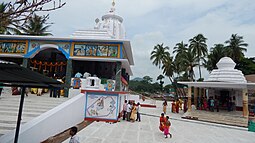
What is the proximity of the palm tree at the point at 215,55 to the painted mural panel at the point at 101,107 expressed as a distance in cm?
2813

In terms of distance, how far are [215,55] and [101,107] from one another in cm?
3145

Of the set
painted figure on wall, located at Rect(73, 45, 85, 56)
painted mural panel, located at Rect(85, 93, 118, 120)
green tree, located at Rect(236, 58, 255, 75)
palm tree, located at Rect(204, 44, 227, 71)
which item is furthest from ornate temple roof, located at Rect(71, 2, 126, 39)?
green tree, located at Rect(236, 58, 255, 75)

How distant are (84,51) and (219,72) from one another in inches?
547

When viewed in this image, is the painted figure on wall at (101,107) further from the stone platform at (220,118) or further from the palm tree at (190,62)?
the palm tree at (190,62)

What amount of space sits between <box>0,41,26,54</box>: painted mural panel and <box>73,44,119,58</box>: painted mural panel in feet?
15.9

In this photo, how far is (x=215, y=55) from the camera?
34.1 m

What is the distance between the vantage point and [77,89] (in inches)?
493

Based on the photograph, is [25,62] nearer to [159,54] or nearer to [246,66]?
[159,54]

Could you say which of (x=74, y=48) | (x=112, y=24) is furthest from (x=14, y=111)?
(x=112, y=24)

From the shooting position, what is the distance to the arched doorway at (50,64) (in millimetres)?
17594

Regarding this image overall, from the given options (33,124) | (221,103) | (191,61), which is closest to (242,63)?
(191,61)

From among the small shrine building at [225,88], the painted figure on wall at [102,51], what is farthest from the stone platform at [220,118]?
the painted figure on wall at [102,51]

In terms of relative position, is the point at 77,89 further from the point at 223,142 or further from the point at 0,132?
the point at 223,142

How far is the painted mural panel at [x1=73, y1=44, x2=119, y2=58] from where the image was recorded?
13.8 metres
